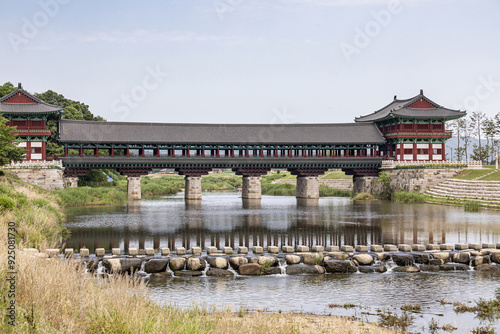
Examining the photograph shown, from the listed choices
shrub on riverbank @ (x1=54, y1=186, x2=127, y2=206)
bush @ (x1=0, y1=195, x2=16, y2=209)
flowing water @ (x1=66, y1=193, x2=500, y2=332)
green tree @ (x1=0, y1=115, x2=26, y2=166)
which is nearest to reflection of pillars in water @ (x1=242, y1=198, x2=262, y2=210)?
flowing water @ (x1=66, y1=193, x2=500, y2=332)

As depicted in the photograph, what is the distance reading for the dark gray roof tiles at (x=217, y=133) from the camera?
233ft

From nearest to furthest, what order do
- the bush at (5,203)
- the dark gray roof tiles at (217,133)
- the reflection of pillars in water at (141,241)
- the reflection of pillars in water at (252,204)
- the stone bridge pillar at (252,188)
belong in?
the bush at (5,203) → the reflection of pillars in water at (141,241) → the reflection of pillars in water at (252,204) → the dark gray roof tiles at (217,133) → the stone bridge pillar at (252,188)

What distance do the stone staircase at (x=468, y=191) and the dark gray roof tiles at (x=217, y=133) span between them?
48.5ft

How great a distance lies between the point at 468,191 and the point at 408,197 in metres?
8.07

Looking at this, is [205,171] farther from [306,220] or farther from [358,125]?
[306,220]

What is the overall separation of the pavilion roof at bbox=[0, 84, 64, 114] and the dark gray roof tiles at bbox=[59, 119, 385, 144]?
4103 mm

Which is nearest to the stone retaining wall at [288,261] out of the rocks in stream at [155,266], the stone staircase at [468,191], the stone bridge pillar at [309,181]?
the rocks in stream at [155,266]

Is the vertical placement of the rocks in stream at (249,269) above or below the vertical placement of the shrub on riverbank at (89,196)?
below

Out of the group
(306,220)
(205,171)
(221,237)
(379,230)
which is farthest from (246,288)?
(205,171)

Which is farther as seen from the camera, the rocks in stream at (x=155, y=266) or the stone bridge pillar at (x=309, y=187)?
the stone bridge pillar at (x=309, y=187)

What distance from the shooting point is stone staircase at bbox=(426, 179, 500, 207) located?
5212 cm

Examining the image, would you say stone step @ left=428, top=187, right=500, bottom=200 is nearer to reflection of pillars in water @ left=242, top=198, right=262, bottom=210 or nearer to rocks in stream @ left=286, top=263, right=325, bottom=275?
reflection of pillars in water @ left=242, top=198, right=262, bottom=210

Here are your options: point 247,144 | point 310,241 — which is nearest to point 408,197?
point 247,144

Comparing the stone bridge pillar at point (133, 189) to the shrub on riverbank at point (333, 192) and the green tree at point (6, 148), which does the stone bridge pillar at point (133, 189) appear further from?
the shrub on riverbank at point (333, 192)
